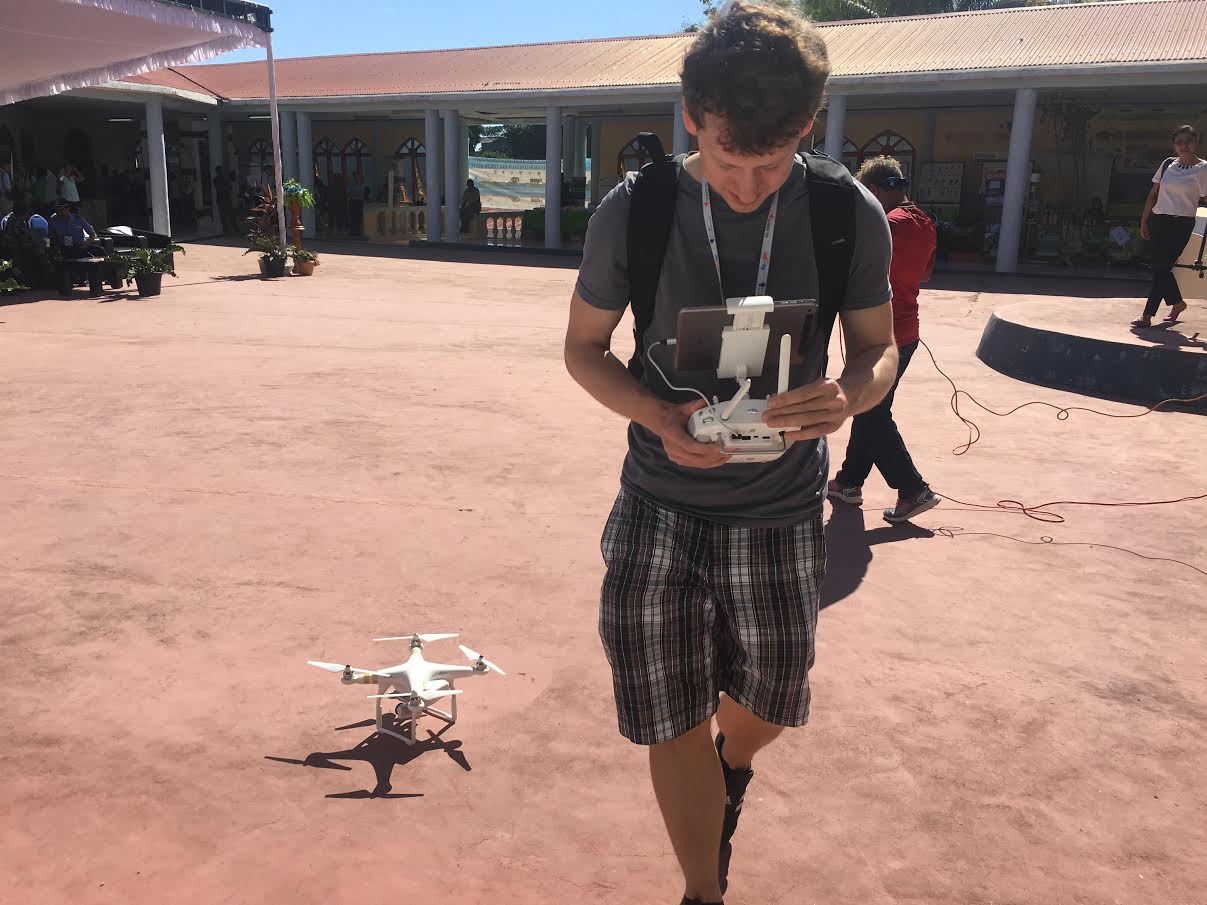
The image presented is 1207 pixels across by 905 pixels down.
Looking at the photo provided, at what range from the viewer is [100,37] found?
895 cm

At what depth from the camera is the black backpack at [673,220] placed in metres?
1.85

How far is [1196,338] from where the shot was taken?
327 inches

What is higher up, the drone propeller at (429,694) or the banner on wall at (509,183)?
the banner on wall at (509,183)

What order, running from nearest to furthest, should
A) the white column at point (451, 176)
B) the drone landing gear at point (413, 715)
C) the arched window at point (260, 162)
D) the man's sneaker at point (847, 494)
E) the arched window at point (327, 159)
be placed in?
1. the drone landing gear at point (413, 715)
2. the man's sneaker at point (847, 494)
3. the white column at point (451, 176)
4. the arched window at point (260, 162)
5. the arched window at point (327, 159)

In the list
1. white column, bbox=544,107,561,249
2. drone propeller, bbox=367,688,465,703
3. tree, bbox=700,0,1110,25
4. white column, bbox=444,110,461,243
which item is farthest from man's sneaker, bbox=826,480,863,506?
tree, bbox=700,0,1110,25

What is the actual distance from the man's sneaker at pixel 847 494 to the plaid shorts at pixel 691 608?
10.5ft

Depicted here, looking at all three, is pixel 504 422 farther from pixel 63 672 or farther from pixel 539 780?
pixel 539 780

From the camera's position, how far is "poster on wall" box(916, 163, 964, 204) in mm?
22719

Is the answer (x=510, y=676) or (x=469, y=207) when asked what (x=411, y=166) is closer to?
(x=469, y=207)

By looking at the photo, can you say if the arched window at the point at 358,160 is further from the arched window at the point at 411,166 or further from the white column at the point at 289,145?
the white column at the point at 289,145

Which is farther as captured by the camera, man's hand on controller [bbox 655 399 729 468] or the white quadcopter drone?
the white quadcopter drone

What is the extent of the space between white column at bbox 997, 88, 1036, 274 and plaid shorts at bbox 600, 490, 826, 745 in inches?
685

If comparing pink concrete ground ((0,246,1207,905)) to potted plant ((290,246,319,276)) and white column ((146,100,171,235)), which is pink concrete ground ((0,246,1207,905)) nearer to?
potted plant ((290,246,319,276))

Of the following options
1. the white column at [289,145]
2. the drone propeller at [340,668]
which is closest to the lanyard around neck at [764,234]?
the drone propeller at [340,668]
